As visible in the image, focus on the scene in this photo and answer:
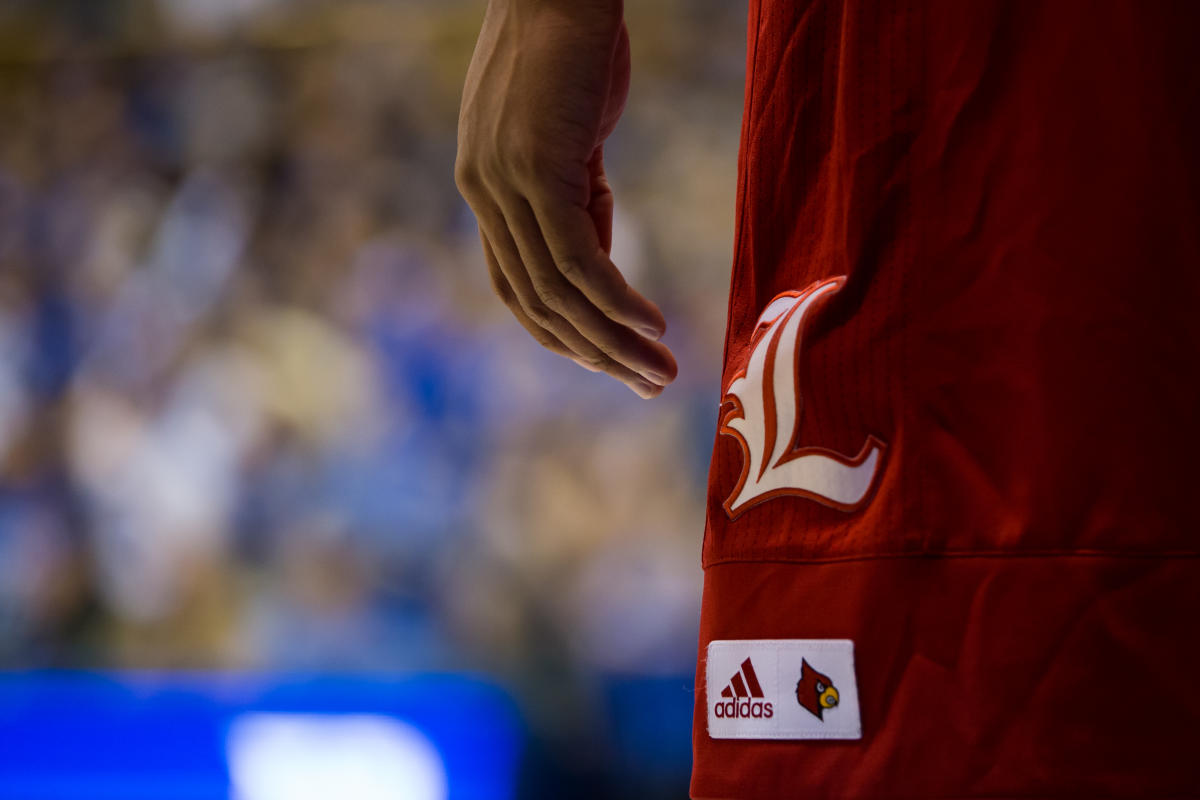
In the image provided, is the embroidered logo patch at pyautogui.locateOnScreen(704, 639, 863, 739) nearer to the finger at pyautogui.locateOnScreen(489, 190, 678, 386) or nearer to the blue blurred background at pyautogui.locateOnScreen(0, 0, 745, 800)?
the finger at pyautogui.locateOnScreen(489, 190, 678, 386)

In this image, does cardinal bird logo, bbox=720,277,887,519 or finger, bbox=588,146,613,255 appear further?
finger, bbox=588,146,613,255

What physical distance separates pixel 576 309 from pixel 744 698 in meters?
0.18

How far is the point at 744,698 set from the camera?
1.09 feet

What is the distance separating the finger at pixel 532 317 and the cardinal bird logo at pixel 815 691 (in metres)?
0.18

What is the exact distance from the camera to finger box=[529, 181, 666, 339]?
1.30ft

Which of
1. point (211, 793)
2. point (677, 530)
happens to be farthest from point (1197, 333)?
point (211, 793)

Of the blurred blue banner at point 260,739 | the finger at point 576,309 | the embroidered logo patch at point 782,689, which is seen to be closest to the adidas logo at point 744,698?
the embroidered logo patch at point 782,689

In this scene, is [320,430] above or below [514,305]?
below

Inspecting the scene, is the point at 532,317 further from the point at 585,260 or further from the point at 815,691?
the point at 815,691

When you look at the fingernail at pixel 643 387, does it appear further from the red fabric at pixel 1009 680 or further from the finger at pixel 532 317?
the red fabric at pixel 1009 680

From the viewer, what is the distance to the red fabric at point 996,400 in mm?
283

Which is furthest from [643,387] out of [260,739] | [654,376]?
[260,739]

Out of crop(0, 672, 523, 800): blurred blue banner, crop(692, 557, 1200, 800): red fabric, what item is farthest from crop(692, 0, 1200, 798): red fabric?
crop(0, 672, 523, 800): blurred blue banner

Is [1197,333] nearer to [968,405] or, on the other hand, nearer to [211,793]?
[968,405]
